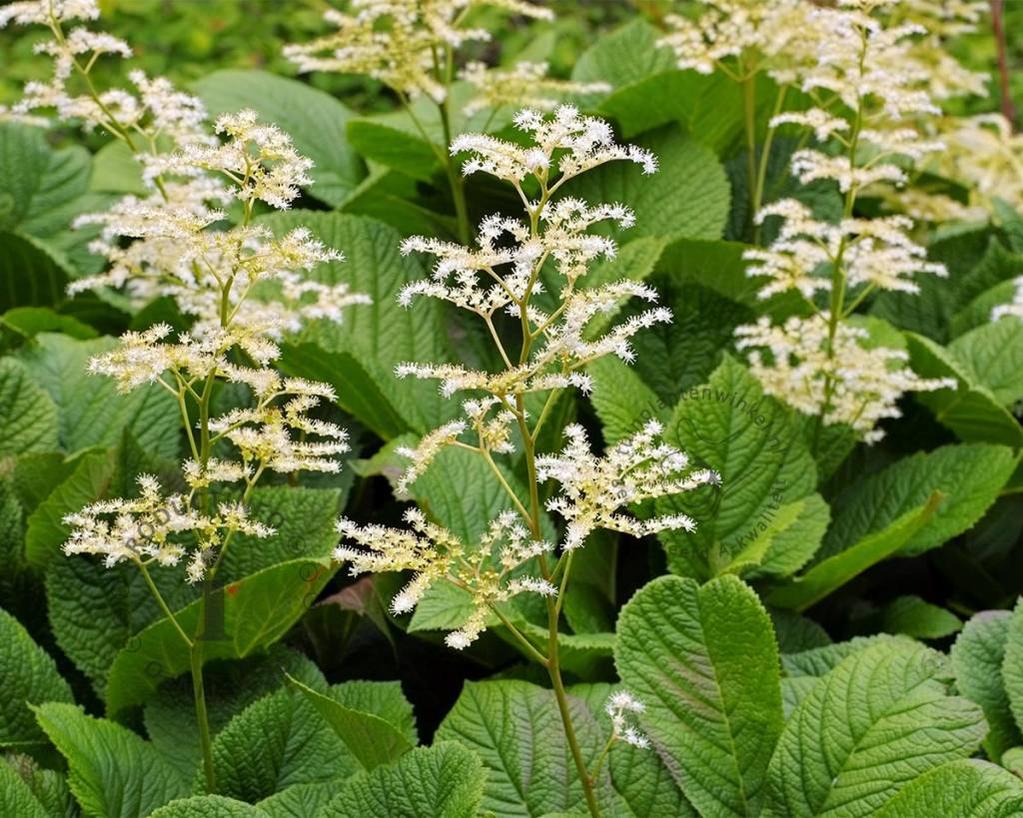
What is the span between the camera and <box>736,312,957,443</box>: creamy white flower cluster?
212 cm

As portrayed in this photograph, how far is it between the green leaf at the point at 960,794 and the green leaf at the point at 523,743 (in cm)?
36


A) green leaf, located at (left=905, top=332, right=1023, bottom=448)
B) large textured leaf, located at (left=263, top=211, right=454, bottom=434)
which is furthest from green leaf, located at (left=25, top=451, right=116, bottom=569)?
green leaf, located at (left=905, top=332, right=1023, bottom=448)

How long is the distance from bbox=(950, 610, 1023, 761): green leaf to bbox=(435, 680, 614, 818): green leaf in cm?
49

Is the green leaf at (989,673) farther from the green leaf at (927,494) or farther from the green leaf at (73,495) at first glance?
the green leaf at (73,495)

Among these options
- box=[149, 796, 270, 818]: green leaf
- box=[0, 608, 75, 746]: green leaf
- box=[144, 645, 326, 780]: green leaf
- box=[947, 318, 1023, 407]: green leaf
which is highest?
box=[149, 796, 270, 818]: green leaf

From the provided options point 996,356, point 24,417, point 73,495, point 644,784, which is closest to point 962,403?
point 996,356

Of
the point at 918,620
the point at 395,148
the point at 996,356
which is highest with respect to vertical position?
the point at 395,148

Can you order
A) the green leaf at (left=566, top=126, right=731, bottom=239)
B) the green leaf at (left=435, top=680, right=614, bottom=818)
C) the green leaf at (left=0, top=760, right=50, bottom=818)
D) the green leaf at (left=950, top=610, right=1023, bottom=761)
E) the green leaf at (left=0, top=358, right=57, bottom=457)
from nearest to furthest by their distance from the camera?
the green leaf at (left=0, top=760, right=50, bottom=818)
the green leaf at (left=435, top=680, right=614, bottom=818)
the green leaf at (left=950, top=610, right=1023, bottom=761)
the green leaf at (left=0, top=358, right=57, bottom=457)
the green leaf at (left=566, top=126, right=731, bottom=239)

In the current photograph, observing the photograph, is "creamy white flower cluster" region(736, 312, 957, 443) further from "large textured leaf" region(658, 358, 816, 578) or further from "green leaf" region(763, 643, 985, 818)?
"green leaf" region(763, 643, 985, 818)

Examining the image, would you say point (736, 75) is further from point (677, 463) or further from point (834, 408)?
point (677, 463)

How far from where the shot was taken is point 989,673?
1780mm

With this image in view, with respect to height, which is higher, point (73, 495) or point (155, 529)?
point (155, 529)

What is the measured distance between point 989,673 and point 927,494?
0.49 metres

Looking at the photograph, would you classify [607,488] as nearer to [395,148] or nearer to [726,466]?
[726,466]
